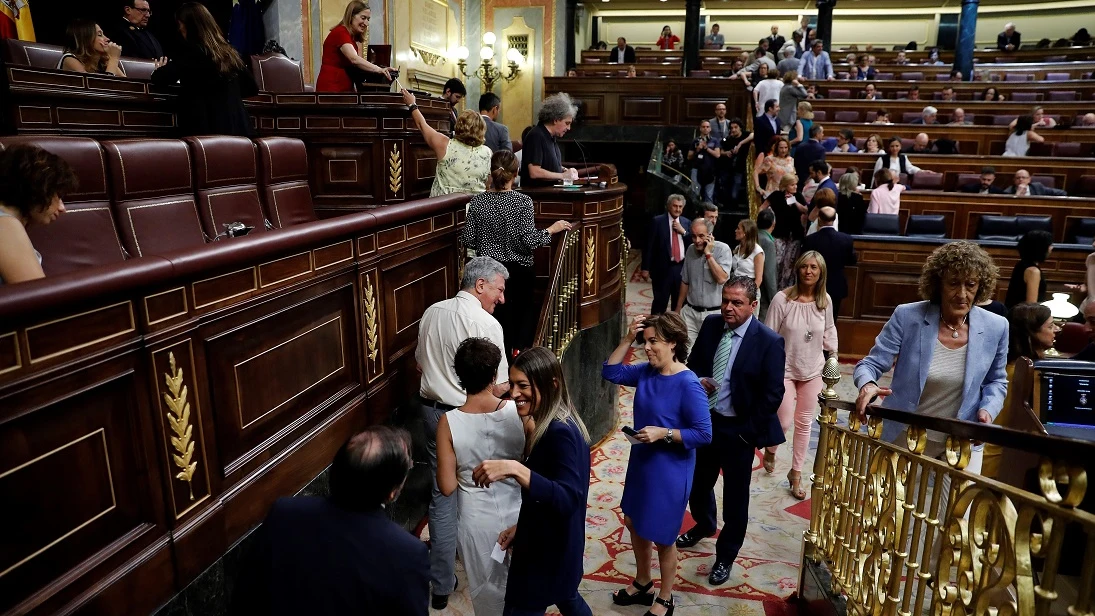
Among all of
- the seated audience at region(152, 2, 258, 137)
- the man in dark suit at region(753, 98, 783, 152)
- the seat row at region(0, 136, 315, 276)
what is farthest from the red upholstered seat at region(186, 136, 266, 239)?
the man in dark suit at region(753, 98, 783, 152)

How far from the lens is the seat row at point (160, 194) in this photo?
9.27 feet

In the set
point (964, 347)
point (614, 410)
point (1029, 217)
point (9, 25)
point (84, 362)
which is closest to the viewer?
point (84, 362)

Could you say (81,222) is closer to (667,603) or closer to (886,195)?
(667,603)

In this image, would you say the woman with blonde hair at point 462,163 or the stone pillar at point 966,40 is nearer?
the woman with blonde hair at point 462,163

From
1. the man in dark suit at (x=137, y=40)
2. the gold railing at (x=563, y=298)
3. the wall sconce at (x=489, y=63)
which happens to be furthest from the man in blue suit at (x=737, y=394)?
the wall sconce at (x=489, y=63)

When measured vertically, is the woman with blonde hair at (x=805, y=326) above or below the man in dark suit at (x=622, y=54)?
below

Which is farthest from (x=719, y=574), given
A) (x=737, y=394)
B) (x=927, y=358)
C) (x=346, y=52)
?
(x=346, y=52)

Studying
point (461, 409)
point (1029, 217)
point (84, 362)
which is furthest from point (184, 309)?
point (1029, 217)

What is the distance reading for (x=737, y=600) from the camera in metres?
3.35

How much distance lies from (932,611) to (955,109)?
11888 mm

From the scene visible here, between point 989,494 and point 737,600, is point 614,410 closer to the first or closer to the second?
point 737,600

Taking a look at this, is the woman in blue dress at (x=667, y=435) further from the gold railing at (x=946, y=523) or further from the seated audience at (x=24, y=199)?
the seated audience at (x=24, y=199)

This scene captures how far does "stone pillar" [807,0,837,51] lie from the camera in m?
15.2

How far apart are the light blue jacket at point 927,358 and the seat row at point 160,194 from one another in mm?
2780
